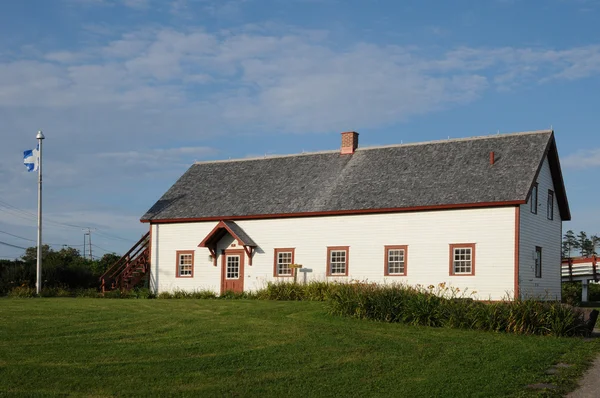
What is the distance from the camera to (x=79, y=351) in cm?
1446

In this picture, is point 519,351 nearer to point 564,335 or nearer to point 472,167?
point 564,335

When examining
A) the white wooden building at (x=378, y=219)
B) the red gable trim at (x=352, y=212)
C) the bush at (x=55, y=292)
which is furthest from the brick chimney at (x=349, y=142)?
the bush at (x=55, y=292)

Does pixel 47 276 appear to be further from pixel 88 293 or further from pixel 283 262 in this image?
pixel 283 262

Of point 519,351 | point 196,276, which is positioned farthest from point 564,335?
point 196,276

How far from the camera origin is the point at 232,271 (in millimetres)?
33094

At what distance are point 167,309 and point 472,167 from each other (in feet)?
45.4

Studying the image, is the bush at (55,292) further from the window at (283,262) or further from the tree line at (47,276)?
the window at (283,262)

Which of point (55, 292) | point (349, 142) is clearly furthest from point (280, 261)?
point (55, 292)

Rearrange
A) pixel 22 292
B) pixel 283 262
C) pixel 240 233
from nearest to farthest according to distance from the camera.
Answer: pixel 22 292 < pixel 283 262 < pixel 240 233

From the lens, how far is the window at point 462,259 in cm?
2736

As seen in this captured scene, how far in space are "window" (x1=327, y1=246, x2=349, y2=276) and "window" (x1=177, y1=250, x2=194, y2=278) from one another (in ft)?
23.4

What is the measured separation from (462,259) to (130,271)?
16.3 metres

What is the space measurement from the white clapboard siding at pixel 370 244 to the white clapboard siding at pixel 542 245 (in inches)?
36.2

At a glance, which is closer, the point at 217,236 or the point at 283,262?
the point at 283,262
